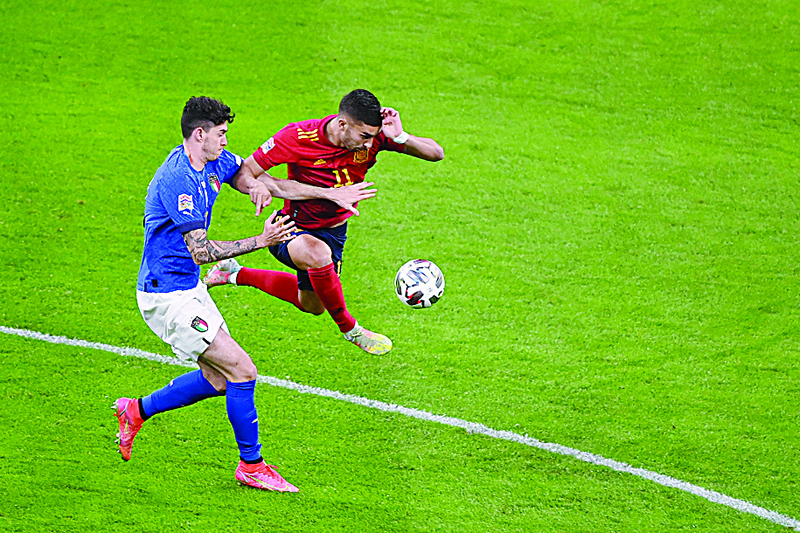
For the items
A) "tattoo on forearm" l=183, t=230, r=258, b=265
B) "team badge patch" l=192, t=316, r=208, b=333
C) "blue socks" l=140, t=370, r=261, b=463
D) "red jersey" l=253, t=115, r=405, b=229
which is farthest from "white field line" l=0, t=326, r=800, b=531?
"tattoo on forearm" l=183, t=230, r=258, b=265

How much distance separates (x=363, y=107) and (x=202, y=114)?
3.50 ft

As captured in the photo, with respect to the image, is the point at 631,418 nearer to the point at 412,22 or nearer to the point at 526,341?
the point at 526,341

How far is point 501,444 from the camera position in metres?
5.63

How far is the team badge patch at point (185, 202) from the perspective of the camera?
4652mm

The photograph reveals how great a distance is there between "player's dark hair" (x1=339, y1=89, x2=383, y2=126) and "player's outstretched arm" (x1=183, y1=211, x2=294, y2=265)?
0.98 m

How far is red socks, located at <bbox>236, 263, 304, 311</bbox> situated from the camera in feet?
20.9

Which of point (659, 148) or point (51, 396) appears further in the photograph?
point (659, 148)

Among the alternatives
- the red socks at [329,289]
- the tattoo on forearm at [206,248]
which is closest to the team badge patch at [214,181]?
the tattoo on forearm at [206,248]

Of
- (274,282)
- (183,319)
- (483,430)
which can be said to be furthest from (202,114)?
(483,430)

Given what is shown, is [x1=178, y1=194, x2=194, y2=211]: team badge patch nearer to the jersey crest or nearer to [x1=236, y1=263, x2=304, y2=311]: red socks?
the jersey crest

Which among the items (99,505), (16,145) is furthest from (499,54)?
(99,505)

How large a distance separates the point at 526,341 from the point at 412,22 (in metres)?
5.99

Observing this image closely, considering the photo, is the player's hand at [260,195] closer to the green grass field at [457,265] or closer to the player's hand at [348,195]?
the player's hand at [348,195]

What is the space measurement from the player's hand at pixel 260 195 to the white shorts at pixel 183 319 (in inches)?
27.1
